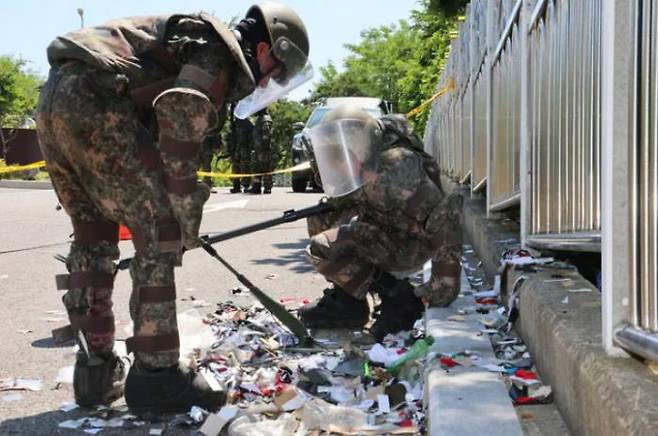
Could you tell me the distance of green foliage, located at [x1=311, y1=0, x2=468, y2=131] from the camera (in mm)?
25031

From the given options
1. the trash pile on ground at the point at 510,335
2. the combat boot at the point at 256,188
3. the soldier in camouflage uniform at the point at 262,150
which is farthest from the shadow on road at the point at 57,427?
the soldier in camouflage uniform at the point at 262,150

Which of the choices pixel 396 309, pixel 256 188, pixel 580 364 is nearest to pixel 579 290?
pixel 580 364

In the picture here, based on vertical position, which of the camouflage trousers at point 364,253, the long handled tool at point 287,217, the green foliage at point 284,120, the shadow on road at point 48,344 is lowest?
the shadow on road at point 48,344

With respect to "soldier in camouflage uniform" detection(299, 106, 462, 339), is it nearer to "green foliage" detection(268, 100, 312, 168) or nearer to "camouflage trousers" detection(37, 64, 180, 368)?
"camouflage trousers" detection(37, 64, 180, 368)

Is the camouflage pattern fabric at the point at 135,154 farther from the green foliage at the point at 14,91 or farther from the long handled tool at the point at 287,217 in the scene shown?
the green foliage at the point at 14,91

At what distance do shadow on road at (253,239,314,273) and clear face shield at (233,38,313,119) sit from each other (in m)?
3.13

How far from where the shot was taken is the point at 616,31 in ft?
6.23

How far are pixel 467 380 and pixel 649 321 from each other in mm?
1008

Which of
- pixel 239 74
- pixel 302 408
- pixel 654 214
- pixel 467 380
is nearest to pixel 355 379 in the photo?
pixel 302 408

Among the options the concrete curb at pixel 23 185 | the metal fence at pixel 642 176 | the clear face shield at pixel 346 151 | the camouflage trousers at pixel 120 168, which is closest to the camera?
the metal fence at pixel 642 176

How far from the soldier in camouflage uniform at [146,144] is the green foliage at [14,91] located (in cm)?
3729

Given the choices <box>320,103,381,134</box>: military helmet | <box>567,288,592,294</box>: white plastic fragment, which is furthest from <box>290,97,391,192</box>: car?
<box>567,288,592,294</box>: white plastic fragment

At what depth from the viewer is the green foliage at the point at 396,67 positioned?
2503 centimetres

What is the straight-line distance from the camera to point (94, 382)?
3258mm
